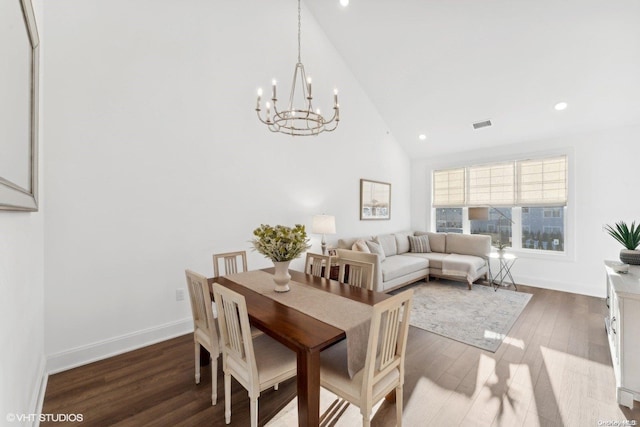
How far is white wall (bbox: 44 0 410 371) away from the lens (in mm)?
2412

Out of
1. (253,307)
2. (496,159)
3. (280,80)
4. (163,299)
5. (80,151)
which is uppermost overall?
(280,80)

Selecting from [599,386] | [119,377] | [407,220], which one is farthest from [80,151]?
[407,220]

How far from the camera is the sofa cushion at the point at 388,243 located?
5311 millimetres

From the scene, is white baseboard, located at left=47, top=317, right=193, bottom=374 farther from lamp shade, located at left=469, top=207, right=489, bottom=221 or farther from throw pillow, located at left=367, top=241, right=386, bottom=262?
lamp shade, located at left=469, top=207, right=489, bottom=221

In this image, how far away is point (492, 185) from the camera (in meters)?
5.55

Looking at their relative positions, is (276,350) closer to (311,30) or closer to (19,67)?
(19,67)

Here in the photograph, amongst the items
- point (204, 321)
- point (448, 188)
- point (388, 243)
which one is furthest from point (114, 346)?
point (448, 188)

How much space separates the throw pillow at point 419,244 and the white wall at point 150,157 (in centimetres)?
287

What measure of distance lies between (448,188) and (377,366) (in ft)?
18.0

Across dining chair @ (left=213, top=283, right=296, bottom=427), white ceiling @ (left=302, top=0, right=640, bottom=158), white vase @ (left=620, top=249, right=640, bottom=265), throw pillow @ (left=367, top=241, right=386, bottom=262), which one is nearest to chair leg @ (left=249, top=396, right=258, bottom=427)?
dining chair @ (left=213, top=283, right=296, bottom=427)

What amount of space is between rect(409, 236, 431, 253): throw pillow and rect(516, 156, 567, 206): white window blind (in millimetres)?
1836

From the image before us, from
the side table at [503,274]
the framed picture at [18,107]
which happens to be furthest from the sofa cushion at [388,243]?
the framed picture at [18,107]

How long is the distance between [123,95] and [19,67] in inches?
64.7

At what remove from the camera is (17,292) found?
54.7 inches
